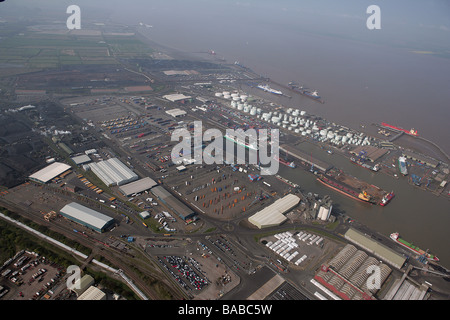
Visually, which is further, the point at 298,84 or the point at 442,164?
the point at 298,84

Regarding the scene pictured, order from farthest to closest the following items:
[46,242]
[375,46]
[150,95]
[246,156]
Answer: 1. [375,46]
2. [150,95]
3. [246,156]
4. [46,242]

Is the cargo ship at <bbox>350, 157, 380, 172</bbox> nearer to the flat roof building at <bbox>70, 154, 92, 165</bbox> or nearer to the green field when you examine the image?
the flat roof building at <bbox>70, 154, 92, 165</bbox>

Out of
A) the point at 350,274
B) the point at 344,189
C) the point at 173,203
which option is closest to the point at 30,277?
the point at 173,203

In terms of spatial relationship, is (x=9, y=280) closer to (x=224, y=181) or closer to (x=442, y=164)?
(x=224, y=181)

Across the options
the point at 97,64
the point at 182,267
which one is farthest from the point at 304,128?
the point at 97,64

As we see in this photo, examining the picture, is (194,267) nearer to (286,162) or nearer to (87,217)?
(87,217)

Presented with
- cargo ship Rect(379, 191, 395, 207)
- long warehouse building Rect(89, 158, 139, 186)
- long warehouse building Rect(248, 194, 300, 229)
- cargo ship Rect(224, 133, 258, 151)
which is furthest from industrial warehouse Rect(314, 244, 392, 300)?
long warehouse building Rect(89, 158, 139, 186)

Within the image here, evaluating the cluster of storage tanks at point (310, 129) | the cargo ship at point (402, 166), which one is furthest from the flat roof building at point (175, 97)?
the cargo ship at point (402, 166)
